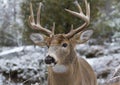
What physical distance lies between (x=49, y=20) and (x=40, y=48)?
4.93 ft

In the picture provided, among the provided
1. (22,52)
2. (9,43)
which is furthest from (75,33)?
(9,43)

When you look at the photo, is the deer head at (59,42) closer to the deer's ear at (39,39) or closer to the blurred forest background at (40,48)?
the deer's ear at (39,39)

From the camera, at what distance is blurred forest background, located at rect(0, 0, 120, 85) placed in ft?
40.7

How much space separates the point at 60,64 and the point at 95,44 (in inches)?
489

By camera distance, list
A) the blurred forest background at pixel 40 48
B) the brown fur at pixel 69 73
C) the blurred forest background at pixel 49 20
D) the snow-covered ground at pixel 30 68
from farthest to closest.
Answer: the blurred forest background at pixel 49 20 < the blurred forest background at pixel 40 48 < the snow-covered ground at pixel 30 68 < the brown fur at pixel 69 73

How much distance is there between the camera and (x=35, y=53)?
15375 millimetres

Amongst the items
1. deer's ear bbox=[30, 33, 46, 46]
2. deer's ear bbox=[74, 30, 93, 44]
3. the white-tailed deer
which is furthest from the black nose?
deer's ear bbox=[74, 30, 93, 44]

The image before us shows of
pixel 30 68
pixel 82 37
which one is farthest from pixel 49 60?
pixel 30 68

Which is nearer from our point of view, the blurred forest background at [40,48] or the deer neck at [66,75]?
the deer neck at [66,75]

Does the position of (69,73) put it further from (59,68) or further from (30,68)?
(30,68)

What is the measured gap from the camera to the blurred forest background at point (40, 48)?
40.7ft

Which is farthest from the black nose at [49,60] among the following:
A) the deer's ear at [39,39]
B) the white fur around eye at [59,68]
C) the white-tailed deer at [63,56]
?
the deer's ear at [39,39]

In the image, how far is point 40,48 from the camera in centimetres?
1633

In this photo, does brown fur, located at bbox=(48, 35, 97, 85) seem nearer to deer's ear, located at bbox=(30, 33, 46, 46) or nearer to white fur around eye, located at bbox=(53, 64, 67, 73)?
white fur around eye, located at bbox=(53, 64, 67, 73)
